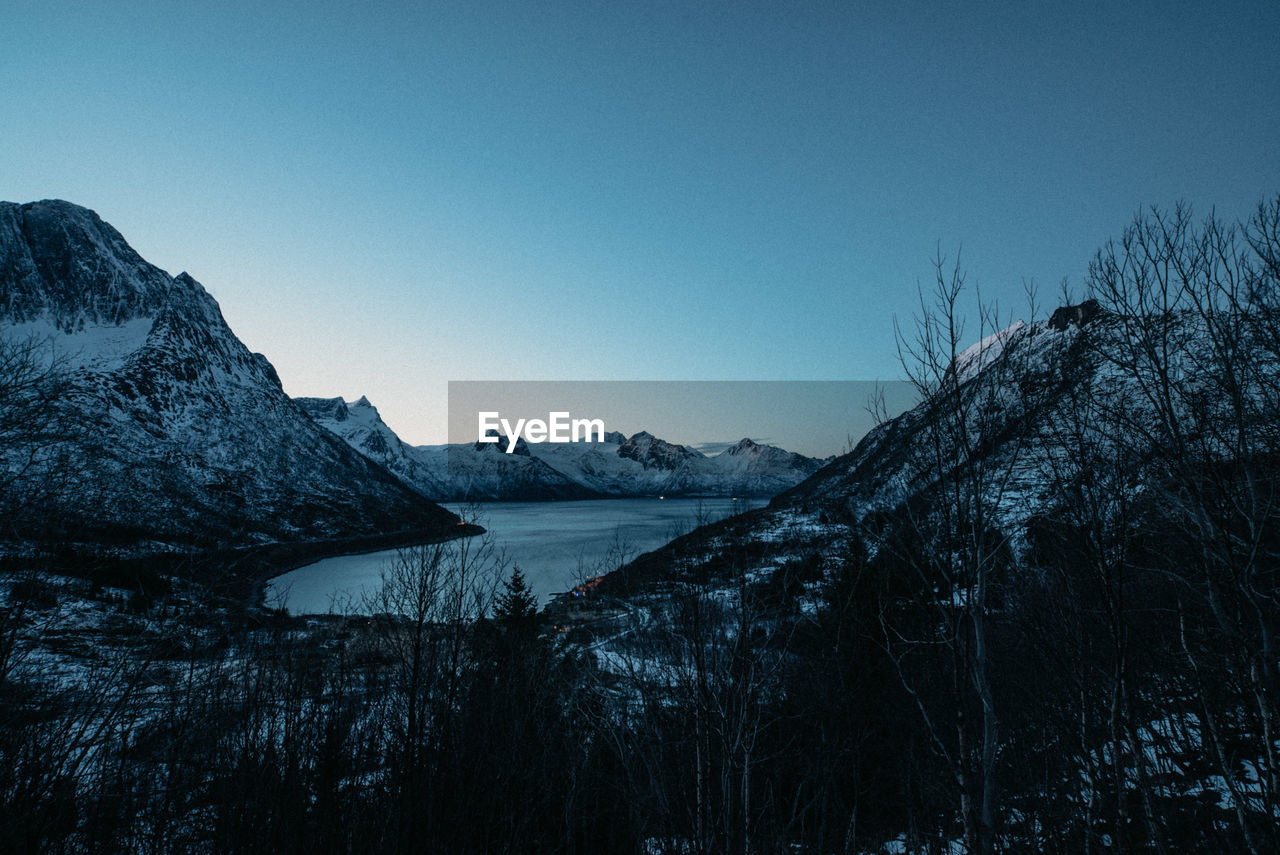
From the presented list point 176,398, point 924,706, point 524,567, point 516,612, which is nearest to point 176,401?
point 176,398

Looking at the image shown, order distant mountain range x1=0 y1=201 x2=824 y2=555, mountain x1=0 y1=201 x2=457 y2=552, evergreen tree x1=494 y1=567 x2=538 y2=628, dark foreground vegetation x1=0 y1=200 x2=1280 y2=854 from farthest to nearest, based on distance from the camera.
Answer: mountain x1=0 y1=201 x2=457 y2=552
distant mountain range x1=0 y1=201 x2=824 y2=555
evergreen tree x1=494 y1=567 x2=538 y2=628
dark foreground vegetation x1=0 y1=200 x2=1280 y2=854

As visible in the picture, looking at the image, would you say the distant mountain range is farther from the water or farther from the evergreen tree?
the evergreen tree

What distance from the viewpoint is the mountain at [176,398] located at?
105438 mm

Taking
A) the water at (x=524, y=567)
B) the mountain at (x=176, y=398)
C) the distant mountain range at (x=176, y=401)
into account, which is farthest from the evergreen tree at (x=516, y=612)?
the mountain at (x=176, y=398)

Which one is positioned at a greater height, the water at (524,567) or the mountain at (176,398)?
the mountain at (176,398)

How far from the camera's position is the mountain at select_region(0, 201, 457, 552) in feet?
346

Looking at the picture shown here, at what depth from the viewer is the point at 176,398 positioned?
13488cm

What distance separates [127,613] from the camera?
34.9 meters

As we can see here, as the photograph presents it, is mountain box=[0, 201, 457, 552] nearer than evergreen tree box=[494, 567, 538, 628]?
No

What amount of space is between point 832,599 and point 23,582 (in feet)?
69.4

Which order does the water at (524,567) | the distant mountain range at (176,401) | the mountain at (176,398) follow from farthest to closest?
1. the mountain at (176,398)
2. the distant mountain range at (176,401)
3. the water at (524,567)

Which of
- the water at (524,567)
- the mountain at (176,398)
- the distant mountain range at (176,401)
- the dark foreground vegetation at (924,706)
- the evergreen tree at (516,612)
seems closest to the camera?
the dark foreground vegetation at (924,706)

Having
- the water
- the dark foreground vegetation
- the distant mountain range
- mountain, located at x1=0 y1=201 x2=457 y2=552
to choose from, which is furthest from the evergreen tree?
mountain, located at x1=0 y1=201 x2=457 y2=552

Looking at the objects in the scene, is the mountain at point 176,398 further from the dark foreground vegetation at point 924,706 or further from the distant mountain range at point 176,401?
the dark foreground vegetation at point 924,706
